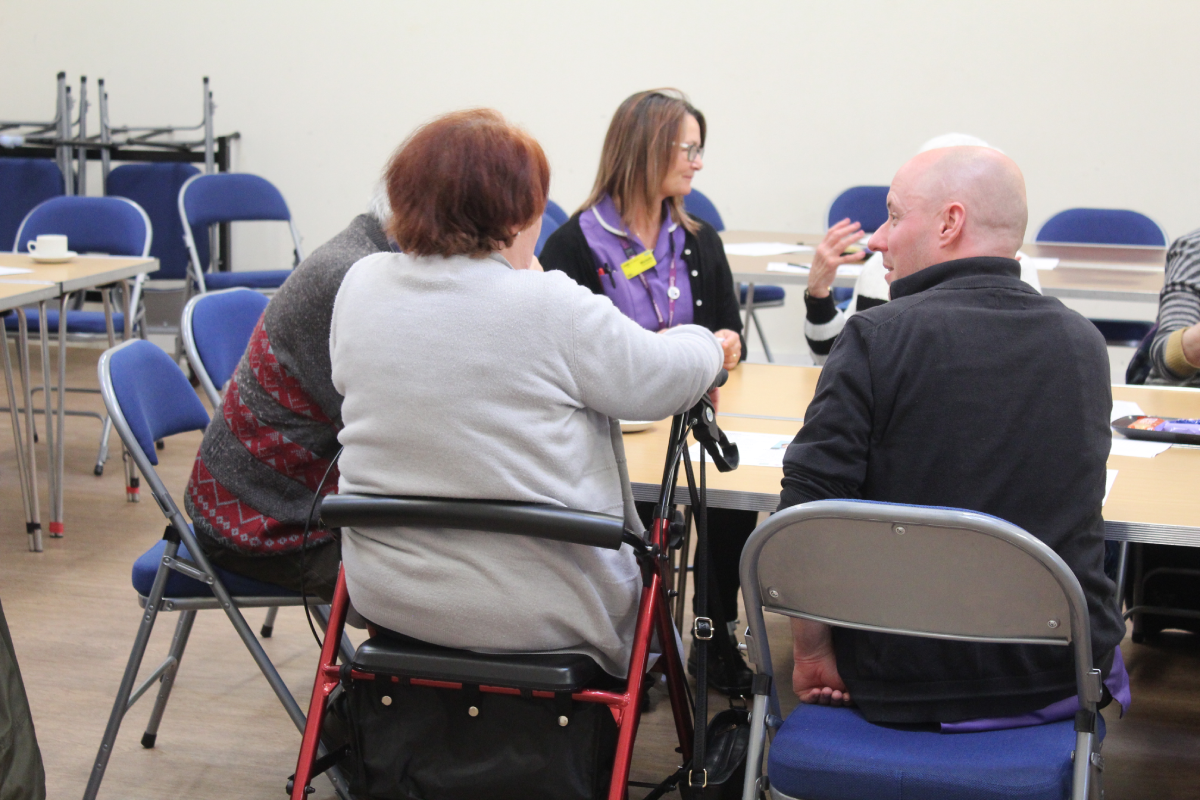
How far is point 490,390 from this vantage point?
1.32 meters

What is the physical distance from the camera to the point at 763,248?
412 centimetres

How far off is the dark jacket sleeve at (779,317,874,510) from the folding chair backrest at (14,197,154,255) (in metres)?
3.46

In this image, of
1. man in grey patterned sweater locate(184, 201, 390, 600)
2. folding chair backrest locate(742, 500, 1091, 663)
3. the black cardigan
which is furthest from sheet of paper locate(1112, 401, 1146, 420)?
man in grey patterned sweater locate(184, 201, 390, 600)

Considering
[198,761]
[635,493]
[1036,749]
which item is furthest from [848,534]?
[198,761]

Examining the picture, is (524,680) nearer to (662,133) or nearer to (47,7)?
(662,133)

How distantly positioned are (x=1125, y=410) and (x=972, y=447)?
3.06 feet

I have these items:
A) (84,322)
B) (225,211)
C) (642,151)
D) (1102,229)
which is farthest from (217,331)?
(1102,229)

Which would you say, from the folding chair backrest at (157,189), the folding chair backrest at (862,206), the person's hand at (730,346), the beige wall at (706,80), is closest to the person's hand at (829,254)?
the person's hand at (730,346)

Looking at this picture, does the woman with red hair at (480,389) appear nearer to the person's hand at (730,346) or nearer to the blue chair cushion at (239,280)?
the person's hand at (730,346)

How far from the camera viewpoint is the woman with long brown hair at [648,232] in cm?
261

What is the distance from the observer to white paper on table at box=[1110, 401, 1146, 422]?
203 cm

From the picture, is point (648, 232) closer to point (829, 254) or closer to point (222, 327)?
point (829, 254)

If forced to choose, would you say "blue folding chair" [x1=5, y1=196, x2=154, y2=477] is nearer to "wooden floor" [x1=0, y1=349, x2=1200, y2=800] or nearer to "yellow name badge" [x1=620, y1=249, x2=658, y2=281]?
"wooden floor" [x1=0, y1=349, x2=1200, y2=800]

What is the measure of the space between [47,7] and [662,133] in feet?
16.3
